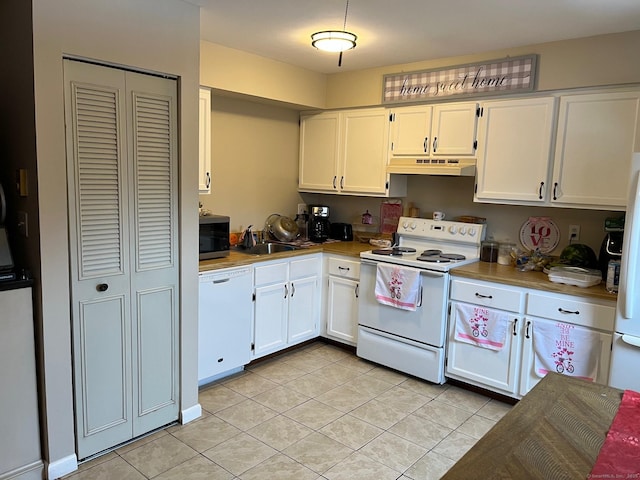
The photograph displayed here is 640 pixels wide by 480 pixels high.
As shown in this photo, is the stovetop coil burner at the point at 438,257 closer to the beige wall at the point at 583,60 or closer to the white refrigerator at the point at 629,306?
the white refrigerator at the point at 629,306

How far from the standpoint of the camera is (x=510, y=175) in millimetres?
3416

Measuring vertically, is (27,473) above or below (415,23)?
below

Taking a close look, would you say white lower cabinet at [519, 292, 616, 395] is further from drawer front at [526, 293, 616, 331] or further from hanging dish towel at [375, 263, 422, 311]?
hanging dish towel at [375, 263, 422, 311]

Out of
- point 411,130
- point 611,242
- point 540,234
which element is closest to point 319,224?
point 411,130

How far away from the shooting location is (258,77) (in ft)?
12.4

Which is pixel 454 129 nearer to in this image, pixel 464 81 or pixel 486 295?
pixel 464 81

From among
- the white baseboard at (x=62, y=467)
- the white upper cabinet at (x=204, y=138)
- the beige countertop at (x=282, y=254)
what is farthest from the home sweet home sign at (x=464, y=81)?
the white baseboard at (x=62, y=467)

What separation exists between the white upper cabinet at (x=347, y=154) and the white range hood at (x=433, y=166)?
0.49 feet

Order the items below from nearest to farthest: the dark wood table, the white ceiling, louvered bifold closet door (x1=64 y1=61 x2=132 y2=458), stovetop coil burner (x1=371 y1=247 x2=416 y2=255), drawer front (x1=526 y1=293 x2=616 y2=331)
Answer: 1. the dark wood table
2. louvered bifold closet door (x1=64 y1=61 x2=132 y2=458)
3. the white ceiling
4. drawer front (x1=526 y1=293 x2=616 y2=331)
5. stovetop coil burner (x1=371 y1=247 x2=416 y2=255)

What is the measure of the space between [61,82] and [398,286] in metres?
2.46

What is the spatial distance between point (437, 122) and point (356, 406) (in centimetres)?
221

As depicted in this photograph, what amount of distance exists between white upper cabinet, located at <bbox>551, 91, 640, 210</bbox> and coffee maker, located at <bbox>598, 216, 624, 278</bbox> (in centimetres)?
10

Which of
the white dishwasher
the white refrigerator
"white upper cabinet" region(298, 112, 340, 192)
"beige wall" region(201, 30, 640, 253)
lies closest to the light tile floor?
the white dishwasher

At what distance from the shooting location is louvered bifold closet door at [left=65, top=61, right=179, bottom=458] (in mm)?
2336
